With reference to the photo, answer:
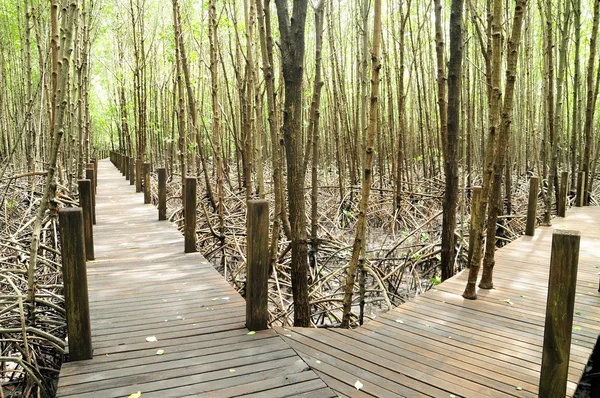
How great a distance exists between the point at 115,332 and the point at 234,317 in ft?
2.68

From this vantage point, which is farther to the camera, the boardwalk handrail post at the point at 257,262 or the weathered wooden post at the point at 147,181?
the weathered wooden post at the point at 147,181

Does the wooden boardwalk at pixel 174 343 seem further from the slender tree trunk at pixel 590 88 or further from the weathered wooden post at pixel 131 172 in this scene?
the weathered wooden post at pixel 131 172

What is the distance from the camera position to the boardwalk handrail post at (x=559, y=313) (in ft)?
7.16

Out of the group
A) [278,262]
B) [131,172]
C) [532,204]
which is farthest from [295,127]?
[131,172]

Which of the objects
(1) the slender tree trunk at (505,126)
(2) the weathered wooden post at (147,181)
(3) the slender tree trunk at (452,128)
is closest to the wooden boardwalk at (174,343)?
(1) the slender tree trunk at (505,126)

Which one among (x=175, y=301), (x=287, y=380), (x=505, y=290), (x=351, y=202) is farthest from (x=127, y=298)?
(x=351, y=202)

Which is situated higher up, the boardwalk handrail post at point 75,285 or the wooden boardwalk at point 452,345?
the boardwalk handrail post at point 75,285

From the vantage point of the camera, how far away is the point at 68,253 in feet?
8.41

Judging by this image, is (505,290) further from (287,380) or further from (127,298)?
(127,298)

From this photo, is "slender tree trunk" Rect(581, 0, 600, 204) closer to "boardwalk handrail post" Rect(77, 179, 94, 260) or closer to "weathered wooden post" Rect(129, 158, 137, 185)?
"boardwalk handrail post" Rect(77, 179, 94, 260)

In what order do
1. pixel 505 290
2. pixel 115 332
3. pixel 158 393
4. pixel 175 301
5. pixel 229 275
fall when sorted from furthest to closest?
1. pixel 229 275
2. pixel 505 290
3. pixel 175 301
4. pixel 115 332
5. pixel 158 393

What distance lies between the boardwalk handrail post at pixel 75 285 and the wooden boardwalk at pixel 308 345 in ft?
0.34

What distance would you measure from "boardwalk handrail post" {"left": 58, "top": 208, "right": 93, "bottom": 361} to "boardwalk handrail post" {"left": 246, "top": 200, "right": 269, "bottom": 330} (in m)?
1.00

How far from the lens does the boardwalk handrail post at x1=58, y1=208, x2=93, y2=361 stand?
2549 mm
